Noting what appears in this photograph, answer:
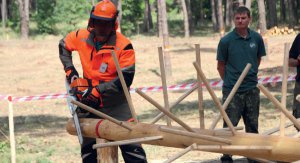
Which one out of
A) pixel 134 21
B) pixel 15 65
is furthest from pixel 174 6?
pixel 15 65

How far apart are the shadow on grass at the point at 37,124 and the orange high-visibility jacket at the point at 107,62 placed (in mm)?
6513

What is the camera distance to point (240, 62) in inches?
311

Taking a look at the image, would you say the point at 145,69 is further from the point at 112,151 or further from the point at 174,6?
the point at 174,6

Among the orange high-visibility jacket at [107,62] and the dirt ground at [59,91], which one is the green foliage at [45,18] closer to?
the dirt ground at [59,91]

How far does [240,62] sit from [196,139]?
359 cm

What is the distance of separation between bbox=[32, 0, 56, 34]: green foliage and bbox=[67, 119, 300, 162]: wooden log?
150 feet

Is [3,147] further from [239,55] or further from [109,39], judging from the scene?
[109,39]

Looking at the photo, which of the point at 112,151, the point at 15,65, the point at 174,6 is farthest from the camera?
the point at 174,6

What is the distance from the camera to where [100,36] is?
6.08 m

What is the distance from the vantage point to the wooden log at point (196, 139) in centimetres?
399

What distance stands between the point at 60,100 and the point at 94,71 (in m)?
13.2

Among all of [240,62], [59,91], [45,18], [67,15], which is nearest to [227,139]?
[240,62]

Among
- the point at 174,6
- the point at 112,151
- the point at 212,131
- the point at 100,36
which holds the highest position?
the point at 100,36

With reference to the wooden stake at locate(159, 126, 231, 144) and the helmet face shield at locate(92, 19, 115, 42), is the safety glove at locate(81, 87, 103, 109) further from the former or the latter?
the wooden stake at locate(159, 126, 231, 144)
